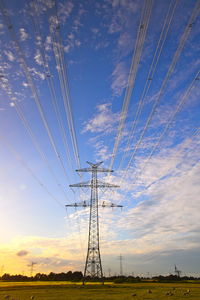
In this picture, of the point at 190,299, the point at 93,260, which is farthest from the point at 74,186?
the point at 190,299

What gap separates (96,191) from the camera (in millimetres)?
57938

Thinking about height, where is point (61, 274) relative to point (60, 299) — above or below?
above

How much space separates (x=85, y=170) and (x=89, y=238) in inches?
514

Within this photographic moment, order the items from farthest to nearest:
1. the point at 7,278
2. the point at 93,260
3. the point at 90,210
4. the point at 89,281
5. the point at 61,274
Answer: the point at 7,278 < the point at 61,274 < the point at 89,281 < the point at 90,210 < the point at 93,260

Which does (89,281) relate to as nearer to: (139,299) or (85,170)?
(85,170)

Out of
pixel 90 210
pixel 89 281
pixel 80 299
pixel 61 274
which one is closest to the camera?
pixel 80 299

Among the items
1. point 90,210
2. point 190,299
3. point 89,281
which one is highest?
point 90,210

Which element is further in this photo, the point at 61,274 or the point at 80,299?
the point at 61,274


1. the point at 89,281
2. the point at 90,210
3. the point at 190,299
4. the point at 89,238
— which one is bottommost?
the point at 190,299

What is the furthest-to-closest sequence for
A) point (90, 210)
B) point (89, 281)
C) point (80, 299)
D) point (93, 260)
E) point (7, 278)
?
1. point (7, 278)
2. point (89, 281)
3. point (90, 210)
4. point (93, 260)
5. point (80, 299)

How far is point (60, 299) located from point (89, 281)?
45.7m

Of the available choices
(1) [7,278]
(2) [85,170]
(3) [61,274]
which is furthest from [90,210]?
(1) [7,278]

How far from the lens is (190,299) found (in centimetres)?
3319

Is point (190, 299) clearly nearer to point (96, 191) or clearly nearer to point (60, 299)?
point (60, 299)
